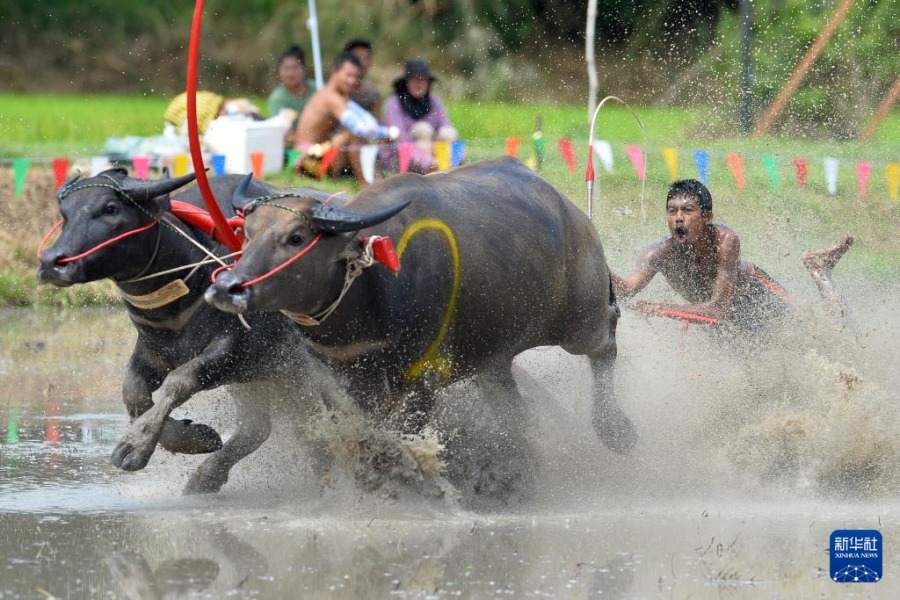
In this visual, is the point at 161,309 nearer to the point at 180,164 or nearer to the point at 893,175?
the point at 180,164

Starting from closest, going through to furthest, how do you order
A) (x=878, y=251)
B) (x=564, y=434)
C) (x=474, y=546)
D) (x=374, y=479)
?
(x=474, y=546), (x=374, y=479), (x=564, y=434), (x=878, y=251)

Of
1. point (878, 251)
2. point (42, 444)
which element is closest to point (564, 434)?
point (42, 444)

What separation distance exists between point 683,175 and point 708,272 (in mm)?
6531

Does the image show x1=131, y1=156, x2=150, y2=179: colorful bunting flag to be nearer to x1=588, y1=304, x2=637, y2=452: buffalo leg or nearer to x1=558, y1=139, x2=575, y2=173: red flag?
x1=558, y1=139, x2=575, y2=173: red flag

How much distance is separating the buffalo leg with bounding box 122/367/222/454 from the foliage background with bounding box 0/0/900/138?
1129 cm

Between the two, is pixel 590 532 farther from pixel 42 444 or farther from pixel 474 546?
pixel 42 444

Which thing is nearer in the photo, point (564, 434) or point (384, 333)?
point (384, 333)

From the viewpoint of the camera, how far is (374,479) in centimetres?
678

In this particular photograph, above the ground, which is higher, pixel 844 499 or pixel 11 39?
pixel 11 39

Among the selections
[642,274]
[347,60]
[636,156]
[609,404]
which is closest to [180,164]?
[347,60]

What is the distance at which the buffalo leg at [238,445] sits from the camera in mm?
7426

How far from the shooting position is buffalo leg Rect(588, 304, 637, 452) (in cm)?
809

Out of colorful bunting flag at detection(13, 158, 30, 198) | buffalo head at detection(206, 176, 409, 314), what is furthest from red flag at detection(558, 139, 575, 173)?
buffalo head at detection(206, 176, 409, 314)

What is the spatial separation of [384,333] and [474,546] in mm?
952
